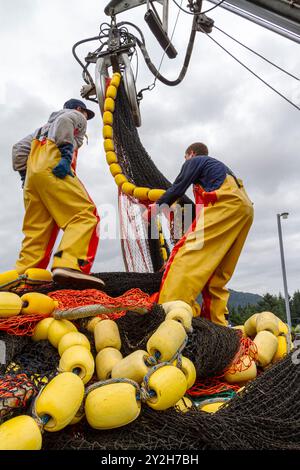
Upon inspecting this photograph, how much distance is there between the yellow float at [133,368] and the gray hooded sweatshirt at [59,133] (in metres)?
2.35

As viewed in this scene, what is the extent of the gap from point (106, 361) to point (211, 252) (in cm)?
168

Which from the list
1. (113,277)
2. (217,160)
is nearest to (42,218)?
(113,277)

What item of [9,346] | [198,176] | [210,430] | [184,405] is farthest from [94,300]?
[198,176]

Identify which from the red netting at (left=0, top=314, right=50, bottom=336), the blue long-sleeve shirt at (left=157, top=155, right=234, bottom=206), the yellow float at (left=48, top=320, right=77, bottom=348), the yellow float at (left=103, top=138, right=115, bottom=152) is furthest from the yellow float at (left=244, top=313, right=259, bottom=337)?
the yellow float at (left=103, top=138, right=115, bottom=152)

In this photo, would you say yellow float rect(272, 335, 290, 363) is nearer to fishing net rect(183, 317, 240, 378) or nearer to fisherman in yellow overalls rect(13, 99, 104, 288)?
fishing net rect(183, 317, 240, 378)

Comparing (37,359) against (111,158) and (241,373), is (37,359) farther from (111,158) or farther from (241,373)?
(111,158)

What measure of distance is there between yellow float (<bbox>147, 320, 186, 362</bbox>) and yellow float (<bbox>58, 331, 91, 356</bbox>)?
0.37 metres

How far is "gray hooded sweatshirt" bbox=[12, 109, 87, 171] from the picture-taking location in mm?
3949

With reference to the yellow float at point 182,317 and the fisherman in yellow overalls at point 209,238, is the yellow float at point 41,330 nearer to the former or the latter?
the yellow float at point 182,317

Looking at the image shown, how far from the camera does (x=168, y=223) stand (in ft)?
15.3

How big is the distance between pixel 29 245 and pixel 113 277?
39.0 inches

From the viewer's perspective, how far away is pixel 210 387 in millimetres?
2664

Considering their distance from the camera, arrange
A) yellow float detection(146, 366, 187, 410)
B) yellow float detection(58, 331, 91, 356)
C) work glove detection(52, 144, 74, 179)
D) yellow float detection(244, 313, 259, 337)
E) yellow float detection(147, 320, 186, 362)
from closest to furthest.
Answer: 1. yellow float detection(146, 366, 187, 410)
2. yellow float detection(147, 320, 186, 362)
3. yellow float detection(58, 331, 91, 356)
4. yellow float detection(244, 313, 259, 337)
5. work glove detection(52, 144, 74, 179)
